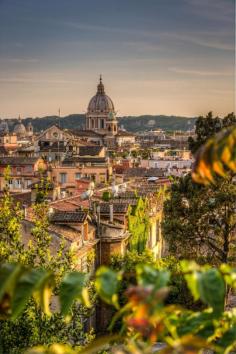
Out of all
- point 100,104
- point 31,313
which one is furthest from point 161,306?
point 100,104

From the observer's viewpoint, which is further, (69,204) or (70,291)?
(69,204)

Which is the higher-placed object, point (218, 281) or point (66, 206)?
point (218, 281)

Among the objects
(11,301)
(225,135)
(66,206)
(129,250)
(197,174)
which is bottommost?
(129,250)

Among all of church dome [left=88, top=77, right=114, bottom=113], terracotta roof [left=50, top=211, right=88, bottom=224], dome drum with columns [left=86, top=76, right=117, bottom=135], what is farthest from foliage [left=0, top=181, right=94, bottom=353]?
church dome [left=88, top=77, right=114, bottom=113]

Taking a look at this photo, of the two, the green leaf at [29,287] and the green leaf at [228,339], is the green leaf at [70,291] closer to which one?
the green leaf at [29,287]

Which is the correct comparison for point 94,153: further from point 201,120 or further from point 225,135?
point 225,135

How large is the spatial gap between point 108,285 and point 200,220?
56.0ft

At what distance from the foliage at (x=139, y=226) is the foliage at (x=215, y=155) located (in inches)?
863

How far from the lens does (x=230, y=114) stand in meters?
19.5

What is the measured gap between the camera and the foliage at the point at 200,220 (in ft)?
61.3

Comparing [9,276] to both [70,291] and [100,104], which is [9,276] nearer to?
[70,291]

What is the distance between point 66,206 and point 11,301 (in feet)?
75.2

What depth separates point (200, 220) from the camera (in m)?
18.9

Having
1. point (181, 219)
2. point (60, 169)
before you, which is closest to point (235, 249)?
point (181, 219)
